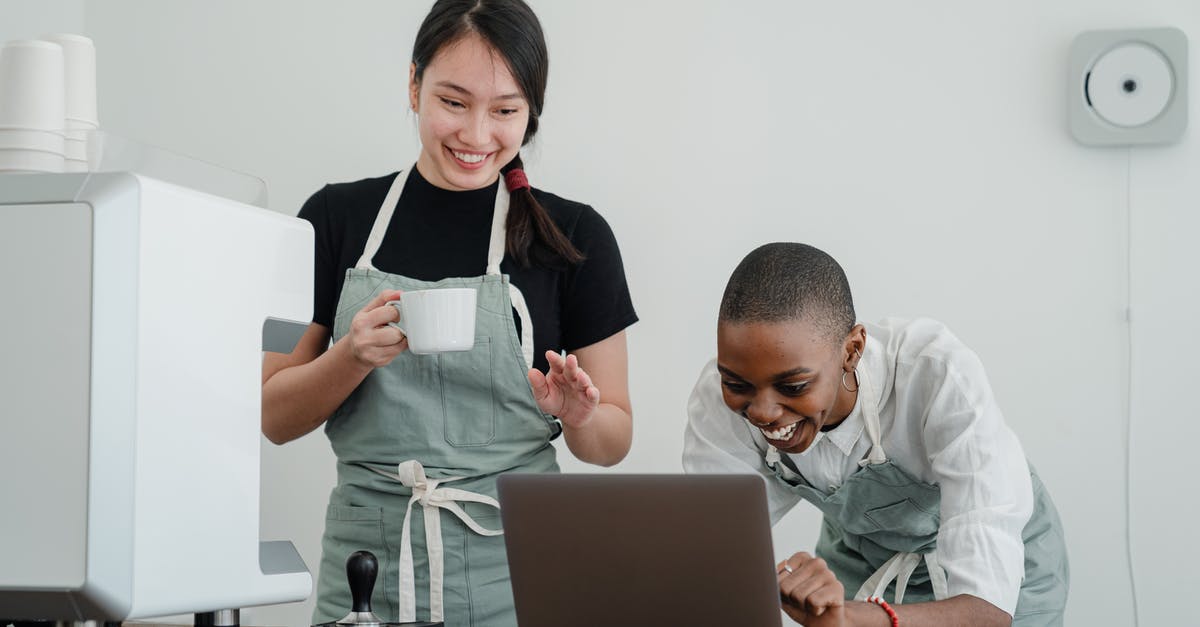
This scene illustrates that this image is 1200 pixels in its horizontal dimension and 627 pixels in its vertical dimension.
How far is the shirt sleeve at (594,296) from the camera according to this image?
1.62 meters

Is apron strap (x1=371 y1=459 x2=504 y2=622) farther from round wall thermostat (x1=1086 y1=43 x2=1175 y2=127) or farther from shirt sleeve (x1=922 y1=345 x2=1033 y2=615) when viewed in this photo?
round wall thermostat (x1=1086 y1=43 x2=1175 y2=127)

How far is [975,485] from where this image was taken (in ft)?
4.40

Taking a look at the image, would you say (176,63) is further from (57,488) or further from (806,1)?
(57,488)

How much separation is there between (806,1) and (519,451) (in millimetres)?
1227

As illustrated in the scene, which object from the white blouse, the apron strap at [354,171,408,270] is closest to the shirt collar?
the white blouse

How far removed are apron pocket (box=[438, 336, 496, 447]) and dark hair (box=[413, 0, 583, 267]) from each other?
0.15m

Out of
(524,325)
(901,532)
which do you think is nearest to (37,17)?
(524,325)

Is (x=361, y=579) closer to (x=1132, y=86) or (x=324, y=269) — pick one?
(x=324, y=269)

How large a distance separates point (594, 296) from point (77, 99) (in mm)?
Answer: 806

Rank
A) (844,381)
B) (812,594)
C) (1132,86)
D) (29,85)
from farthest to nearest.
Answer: (1132,86)
(844,381)
(812,594)
(29,85)

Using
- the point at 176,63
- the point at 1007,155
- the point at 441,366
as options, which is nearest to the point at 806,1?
the point at 1007,155

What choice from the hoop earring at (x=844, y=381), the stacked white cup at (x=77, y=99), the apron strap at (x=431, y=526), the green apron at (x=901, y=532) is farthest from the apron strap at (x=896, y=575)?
the stacked white cup at (x=77, y=99)

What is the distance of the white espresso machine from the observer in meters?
0.77

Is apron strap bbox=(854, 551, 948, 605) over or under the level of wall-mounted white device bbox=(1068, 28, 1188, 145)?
under
